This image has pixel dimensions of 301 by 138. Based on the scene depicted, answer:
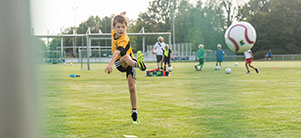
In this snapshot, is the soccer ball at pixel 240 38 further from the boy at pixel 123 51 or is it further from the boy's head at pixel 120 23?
the boy's head at pixel 120 23

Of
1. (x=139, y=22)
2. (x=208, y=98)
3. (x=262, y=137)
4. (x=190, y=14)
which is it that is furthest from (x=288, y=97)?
(x=139, y=22)

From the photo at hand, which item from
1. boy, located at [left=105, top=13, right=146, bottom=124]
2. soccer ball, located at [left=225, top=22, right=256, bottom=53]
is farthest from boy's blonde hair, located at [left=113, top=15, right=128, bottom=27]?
soccer ball, located at [left=225, top=22, right=256, bottom=53]

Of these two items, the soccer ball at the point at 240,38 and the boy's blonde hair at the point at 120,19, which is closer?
the boy's blonde hair at the point at 120,19

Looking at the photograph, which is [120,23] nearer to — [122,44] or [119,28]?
[119,28]

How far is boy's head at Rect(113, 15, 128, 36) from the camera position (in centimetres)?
453

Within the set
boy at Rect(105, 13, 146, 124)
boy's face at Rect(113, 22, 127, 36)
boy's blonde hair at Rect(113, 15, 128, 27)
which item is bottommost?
boy at Rect(105, 13, 146, 124)

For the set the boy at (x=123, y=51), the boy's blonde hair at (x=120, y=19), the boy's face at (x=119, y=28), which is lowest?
the boy at (x=123, y=51)

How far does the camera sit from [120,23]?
456 cm

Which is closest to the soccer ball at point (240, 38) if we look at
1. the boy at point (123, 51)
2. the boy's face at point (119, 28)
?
the boy at point (123, 51)

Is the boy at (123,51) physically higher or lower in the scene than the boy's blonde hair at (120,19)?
lower

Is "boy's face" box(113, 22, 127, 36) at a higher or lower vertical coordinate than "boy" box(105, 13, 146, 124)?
higher

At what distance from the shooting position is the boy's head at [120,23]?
4.53 meters

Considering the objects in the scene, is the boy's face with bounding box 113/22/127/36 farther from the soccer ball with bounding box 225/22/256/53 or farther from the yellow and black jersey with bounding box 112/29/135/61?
the soccer ball with bounding box 225/22/256/53

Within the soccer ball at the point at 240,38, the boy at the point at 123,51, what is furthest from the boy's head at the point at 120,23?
the soccer ball at the point at 240,38
